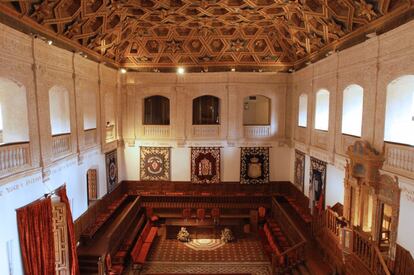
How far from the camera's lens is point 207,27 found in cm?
1207

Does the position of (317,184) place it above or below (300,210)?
above

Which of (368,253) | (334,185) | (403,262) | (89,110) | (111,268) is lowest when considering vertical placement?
(111,268)

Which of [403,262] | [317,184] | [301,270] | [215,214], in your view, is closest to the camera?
[403,262]

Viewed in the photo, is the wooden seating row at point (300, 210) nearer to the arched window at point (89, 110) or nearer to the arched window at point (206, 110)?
the arched window at point (206, 110)

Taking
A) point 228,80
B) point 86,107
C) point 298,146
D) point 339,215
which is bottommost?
point 339,215

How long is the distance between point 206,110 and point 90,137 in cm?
592

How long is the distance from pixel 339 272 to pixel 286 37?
8.51m

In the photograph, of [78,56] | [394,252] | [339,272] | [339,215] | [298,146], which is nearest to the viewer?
[394,252]

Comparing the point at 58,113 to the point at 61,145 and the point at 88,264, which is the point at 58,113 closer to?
the point at 61,145

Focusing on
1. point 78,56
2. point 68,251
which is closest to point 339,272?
point 68,251

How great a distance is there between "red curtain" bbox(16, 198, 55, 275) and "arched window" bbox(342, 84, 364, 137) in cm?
871

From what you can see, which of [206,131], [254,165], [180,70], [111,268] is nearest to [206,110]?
[206,131]

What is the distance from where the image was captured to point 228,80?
14.4 meters

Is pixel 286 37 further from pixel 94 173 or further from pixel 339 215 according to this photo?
pixel 94 173
